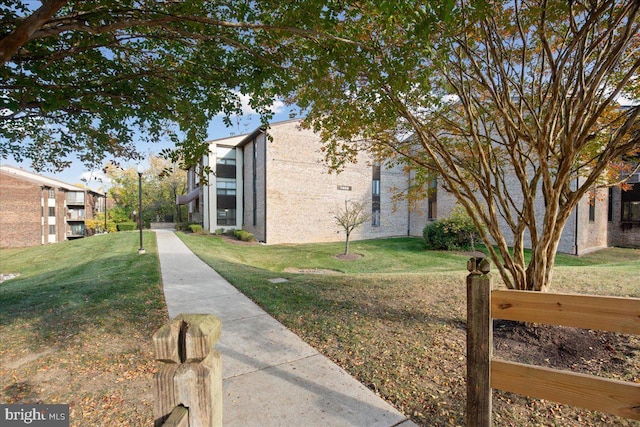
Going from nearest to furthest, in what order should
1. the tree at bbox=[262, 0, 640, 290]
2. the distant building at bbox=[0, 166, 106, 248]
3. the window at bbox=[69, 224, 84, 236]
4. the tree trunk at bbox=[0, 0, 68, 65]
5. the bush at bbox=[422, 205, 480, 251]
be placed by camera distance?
the tree trunk at bbox=[0, 0, 68, 65]
the tree at bbox=[262, 0, 640, 290]
the bush at bbox=[422, 205, 480, 251]
the distant building at bbox=[0, 166, 106, 248]
the window at bbox=[69, 224, 84, 236]

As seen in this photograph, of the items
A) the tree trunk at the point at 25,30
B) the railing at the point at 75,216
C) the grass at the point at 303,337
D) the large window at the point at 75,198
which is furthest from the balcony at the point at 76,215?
the tree trunk at the point at 25,30

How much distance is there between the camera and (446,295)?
6.25m

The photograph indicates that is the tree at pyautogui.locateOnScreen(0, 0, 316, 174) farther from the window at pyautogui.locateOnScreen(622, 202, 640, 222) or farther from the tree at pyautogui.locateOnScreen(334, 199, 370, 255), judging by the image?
the window at pyautogui.locateOnScreen(622, 202, 640, 222)

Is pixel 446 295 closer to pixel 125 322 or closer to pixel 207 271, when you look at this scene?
pixel 125 322

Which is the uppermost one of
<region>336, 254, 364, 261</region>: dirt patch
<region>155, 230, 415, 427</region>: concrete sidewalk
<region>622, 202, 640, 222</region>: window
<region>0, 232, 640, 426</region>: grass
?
<region>622, 202, 640, 222</region>: window

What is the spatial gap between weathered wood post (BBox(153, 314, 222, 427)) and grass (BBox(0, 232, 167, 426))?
2.11 meters

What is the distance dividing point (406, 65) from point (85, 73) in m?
5.36

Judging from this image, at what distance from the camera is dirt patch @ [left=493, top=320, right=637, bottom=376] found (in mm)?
3449

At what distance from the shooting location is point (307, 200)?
22.9 metres

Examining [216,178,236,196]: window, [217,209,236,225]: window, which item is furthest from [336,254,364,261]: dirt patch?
[216,178,236,196]: window

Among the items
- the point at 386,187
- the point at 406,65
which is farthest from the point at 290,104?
the point at 386,187

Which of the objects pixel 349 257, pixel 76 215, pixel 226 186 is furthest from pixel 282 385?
pixel 76 215

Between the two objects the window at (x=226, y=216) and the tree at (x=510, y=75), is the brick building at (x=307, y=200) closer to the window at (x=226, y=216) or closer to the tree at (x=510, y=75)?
the window at (x=226, y=216)

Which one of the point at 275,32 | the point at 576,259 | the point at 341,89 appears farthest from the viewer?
the point at 576,259
